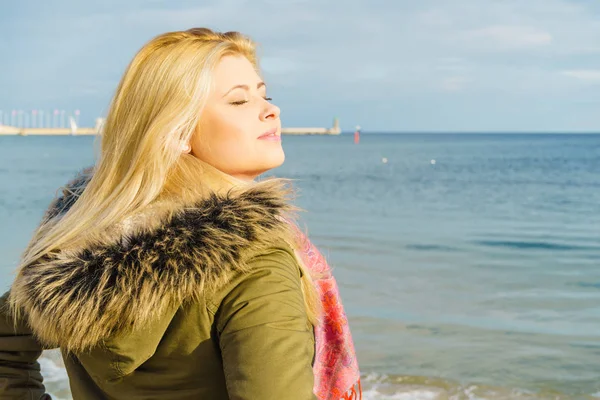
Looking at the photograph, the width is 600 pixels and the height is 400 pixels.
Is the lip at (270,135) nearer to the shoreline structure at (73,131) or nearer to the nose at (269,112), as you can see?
the nose at (269,112)

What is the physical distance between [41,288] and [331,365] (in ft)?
2.72

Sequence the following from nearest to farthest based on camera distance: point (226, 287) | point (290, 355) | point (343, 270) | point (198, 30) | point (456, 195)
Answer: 1. point (290, 355)
2. point (226, 287)
3. point (198, 30)
4. point (343, 270)
5. point (456, 195)

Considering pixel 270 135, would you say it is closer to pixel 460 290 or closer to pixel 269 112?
pixel 269 112

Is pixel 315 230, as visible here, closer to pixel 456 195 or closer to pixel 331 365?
pixel 456 195

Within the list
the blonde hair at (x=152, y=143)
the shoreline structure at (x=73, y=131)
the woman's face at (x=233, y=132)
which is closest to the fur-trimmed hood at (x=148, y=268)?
the blonde hair at (x=152, y=143)

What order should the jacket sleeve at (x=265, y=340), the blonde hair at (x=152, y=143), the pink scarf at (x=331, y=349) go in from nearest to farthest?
the jacket sleeve at (x=265, y=340) → the blonde hair at (x=152, y=143) → the pink scarf at (x=331, y=349)

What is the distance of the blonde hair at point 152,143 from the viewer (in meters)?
1.67

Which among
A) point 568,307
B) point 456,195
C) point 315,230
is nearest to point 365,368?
point 568,307

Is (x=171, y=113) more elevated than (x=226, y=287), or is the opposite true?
(x=171, y=113)

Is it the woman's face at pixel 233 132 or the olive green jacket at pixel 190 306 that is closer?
the olive green jacket at pixel 190 306

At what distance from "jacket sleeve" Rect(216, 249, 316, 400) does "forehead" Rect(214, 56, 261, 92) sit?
669mm

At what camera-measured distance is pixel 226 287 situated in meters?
1.38

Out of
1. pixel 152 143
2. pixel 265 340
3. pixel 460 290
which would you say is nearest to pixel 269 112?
pixel 152 143

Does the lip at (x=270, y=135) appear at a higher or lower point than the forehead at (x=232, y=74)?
lower
